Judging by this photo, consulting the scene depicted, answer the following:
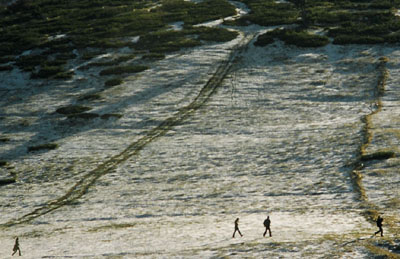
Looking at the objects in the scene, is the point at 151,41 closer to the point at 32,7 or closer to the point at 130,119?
the point at 130,119

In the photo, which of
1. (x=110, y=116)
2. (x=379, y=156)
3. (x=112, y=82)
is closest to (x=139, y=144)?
(x=110, y=116)

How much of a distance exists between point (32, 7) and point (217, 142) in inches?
3623

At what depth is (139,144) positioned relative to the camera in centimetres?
4784

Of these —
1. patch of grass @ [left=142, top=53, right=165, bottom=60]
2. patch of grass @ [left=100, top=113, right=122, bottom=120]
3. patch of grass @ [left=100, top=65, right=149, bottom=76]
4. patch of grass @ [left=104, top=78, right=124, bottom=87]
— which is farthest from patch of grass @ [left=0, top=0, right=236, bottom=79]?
patch of grass @ [left=100, top=113, right=122, bottom=120]

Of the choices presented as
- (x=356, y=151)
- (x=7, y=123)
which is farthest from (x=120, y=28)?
(x=356, y=151)

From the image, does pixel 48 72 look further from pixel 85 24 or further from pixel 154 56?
pixel 85 24

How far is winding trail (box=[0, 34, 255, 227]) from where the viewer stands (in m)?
36.0

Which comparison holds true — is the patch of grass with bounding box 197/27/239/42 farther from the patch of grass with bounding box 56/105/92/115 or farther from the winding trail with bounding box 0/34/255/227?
the patch of grass with bounding box 56/105/92/115

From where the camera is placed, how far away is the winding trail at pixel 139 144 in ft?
118

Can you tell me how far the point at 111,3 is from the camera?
119125mm

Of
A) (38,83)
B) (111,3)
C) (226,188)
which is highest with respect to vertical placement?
(111,3)

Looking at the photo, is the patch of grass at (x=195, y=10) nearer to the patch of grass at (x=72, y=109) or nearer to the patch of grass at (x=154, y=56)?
the patch of grass at (x=154, y=56)

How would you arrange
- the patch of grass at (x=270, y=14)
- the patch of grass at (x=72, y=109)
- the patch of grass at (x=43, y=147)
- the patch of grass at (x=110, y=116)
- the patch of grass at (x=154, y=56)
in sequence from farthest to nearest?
the patch of grass at (x=270, y=14) → the patch of grass at (x=154, y=56) → the patch of grass at (x=72, y=109) → the patch of grass at (x=110, y=116) → the patch of grass at (x=43, y=147)

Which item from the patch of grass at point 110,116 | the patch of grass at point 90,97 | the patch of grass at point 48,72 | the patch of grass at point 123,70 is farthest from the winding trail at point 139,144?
the patch of grass at point 48,72
